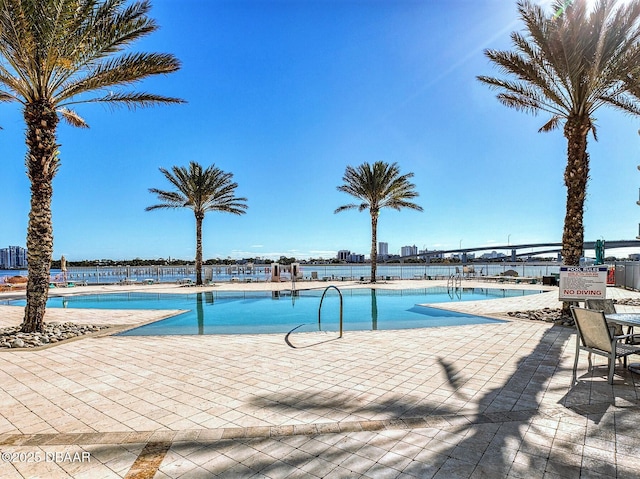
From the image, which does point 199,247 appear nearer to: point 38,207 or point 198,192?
point 198,192

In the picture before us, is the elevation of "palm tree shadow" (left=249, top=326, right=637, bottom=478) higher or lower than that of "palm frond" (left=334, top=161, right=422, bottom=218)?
lower

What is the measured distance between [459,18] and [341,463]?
35.0 ft

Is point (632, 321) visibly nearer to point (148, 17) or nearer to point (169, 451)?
point (169, 451)

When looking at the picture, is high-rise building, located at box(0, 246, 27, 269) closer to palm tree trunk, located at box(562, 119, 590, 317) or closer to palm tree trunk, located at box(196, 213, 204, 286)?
palm tree trunk, located at box(196, 213, 204, 286)

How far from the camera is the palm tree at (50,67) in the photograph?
6387 mm

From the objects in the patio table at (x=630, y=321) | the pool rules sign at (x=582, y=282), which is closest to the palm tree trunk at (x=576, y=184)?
the pool rules sign at (x=582, y=282)

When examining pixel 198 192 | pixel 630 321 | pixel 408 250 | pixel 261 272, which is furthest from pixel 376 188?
pixel 408 250

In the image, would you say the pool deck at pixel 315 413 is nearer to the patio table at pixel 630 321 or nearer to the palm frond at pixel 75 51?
the patio table at pixel 630 321

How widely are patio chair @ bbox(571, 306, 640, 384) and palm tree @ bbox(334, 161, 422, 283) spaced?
61.4 ft

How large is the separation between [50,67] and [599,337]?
10.3 metres

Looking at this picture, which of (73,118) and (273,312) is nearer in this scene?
(73,118)

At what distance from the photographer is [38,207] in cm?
722

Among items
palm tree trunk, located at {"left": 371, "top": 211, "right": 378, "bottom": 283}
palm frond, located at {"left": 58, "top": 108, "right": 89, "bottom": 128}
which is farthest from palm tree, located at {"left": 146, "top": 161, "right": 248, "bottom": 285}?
palm frond, located at {"left": 58, "top": 108, "right": 89, "bottom": 128}

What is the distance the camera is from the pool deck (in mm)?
2645
